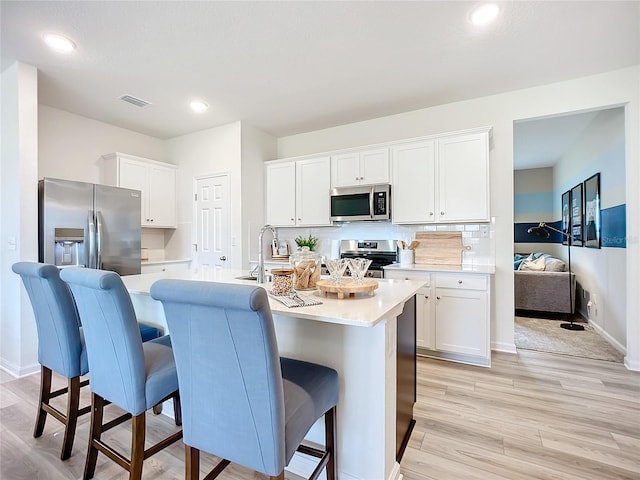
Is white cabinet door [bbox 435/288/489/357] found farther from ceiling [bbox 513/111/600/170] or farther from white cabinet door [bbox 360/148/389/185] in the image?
ceiling [bbox 513/111/600/170]

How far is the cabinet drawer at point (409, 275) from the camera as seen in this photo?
3.12 metres

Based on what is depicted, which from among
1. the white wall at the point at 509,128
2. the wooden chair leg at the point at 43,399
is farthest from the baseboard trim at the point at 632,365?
the wooden chair leg at the point at 43,399

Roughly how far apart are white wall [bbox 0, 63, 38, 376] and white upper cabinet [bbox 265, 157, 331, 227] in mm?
2477

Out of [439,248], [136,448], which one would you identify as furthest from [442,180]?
[136,448]

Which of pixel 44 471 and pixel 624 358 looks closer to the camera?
pixel 44 471

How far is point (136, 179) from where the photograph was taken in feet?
13.7

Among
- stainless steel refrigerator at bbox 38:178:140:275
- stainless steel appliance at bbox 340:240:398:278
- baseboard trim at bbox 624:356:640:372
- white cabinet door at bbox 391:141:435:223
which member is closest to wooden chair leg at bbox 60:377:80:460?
stainless steel refrigerator at bbox 38:178:140:275

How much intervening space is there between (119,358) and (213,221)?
318cm

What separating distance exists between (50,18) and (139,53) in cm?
55

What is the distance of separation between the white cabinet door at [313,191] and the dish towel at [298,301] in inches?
101

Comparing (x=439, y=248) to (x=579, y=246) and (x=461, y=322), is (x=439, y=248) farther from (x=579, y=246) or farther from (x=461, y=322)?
(x=579, y=246)

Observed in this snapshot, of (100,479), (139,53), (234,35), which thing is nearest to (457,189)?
(234,35)

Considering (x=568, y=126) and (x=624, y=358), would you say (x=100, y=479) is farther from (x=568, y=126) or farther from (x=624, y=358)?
(x=568, y=126)

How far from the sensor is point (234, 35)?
2346 millimetres
